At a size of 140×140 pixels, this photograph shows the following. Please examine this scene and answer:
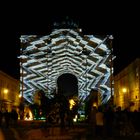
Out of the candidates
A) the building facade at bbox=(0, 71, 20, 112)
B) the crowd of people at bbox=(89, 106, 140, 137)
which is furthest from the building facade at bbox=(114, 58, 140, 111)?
the crowd of people at bbox=(89, 106, 140, 137)

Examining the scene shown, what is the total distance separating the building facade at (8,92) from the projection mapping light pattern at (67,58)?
1.82 meters

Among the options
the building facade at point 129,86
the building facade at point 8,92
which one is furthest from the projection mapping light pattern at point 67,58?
the building facade at point 129,86

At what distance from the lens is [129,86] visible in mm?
52406

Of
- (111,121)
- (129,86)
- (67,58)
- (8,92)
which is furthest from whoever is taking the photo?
(67,58)

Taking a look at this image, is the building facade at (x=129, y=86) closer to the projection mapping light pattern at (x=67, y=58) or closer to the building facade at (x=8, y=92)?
the projection mapping light pattern at (x=67, y=58)

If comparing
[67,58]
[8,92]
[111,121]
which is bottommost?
[111,121]

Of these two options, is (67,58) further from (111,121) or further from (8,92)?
(111,121)

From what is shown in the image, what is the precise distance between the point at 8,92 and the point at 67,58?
77.3 ft

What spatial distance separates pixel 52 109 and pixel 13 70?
175 ft

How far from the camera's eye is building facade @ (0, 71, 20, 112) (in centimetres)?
5772

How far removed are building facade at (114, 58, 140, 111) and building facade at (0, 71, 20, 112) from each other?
47.0 ft

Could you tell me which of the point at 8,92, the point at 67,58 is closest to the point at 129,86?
the point at 8,92

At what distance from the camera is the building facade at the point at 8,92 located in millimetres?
57716

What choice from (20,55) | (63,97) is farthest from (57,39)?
(63,97)
